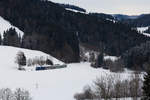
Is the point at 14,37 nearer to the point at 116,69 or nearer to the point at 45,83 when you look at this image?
the point at 116,69

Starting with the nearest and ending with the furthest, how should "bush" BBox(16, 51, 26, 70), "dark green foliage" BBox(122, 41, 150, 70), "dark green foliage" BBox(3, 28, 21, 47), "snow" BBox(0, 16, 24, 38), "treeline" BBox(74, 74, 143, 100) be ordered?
"treeline" BBox(74, 74, 143, 100), "bush" BBox(16, 51, 26, 70), "dark green foliage" BBox(122, 41, 150, 70), "dark green foliage" BBox(3, 28, 21, 47), "snow" BBox(0, 16, 24, 38)

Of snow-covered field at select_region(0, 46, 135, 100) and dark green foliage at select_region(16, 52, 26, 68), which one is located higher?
dark green foliage at select_region(16, 52, 26, 68)

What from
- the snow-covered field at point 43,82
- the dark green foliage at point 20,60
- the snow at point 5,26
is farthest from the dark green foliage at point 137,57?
the snow at point 5,26

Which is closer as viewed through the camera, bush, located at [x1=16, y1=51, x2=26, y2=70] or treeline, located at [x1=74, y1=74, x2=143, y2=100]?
treeline, located at [x1=74, y1=74, x2=143, y2=100]

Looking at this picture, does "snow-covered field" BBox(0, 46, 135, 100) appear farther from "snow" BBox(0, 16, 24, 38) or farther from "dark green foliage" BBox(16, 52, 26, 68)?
"snow" BBox(0, 16, 24, 38)

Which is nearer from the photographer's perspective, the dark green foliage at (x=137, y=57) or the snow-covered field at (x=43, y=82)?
the snow-covered field at (x=43, y=82)

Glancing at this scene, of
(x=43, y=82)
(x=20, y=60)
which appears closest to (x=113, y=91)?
(x=43, y=82)

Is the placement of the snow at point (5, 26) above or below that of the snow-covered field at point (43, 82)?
above

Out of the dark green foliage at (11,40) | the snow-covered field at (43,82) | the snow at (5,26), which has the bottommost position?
the snow-covered field at (43,82)

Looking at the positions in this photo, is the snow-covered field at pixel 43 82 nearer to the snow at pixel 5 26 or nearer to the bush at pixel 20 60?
the bush at pixel 20 60

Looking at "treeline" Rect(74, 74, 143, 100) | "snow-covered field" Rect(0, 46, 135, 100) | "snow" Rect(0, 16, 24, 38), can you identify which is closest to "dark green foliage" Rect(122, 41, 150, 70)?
"snow-covered field" Rect(0, 46, 135, 100)

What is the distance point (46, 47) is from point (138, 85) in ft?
327

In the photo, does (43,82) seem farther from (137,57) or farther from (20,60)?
(137,57)

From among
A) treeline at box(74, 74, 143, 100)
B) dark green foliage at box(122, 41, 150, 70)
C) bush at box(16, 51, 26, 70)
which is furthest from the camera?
dark green foliage at box(122, 41, 150, 70)
